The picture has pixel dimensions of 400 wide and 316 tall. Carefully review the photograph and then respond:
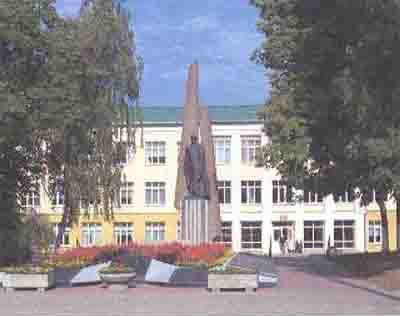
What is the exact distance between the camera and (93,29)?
4088cm

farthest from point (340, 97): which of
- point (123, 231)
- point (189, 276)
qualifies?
point (123, 231)

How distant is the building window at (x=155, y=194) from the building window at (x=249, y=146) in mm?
7643

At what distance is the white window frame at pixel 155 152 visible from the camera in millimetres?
69000

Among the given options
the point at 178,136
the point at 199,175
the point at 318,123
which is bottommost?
the point at 199,175

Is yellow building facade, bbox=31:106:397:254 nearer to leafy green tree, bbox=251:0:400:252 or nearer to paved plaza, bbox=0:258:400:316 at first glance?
leafy green tree, bbox=251:0:400:252

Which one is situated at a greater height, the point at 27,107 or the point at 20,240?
the point at 27,107

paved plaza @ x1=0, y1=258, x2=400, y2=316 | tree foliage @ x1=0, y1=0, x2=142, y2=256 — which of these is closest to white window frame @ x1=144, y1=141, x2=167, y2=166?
tree foliage @ x1=0, y1=0, x2=142, y2=256

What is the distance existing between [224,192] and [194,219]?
41.8m

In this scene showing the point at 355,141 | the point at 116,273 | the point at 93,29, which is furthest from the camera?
the point at 93,29

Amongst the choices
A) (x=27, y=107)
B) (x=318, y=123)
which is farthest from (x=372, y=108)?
(x=27, y=107)

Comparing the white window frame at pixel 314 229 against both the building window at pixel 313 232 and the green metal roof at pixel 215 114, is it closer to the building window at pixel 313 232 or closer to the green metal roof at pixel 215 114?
the building window at pixel 313 232

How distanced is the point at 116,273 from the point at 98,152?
20.5 metres

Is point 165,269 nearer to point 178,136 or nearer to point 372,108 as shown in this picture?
point 372,108

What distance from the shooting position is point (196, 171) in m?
27.1
